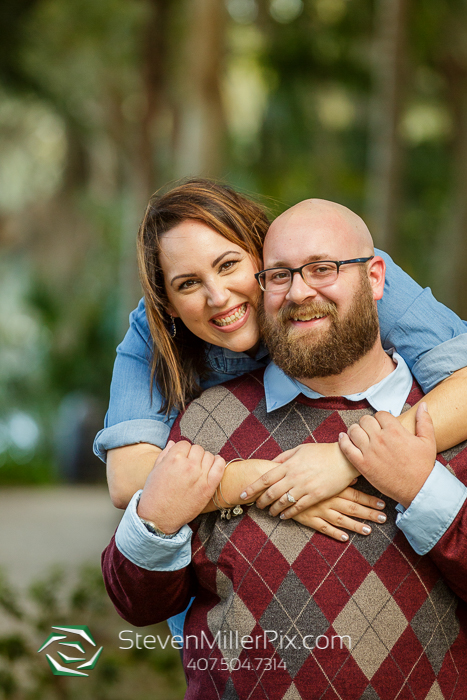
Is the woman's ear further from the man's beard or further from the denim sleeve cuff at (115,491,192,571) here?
the denim sleeve cuff at (115,491,192,571)

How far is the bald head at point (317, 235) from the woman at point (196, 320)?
16 centimetres

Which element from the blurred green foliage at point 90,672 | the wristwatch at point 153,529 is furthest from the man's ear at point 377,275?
the blurred green foliage at point 90,672

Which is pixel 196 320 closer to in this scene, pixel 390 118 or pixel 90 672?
pixel 90 672

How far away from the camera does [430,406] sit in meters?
1.81

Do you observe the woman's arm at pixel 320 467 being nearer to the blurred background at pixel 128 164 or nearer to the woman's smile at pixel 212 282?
the woman's smile at pixel 212 282

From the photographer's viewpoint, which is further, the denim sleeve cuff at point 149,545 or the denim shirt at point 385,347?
the denim shirt at point 385,347

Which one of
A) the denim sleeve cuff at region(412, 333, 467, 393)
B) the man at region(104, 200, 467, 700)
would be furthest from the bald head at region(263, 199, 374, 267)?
the denim sleeve cuff at region(412, 333, 467, 393)

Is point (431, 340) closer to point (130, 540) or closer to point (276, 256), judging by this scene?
point (276, 256)

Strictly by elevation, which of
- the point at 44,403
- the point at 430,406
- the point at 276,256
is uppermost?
the point at 276,256

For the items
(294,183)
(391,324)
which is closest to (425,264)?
(294,183)

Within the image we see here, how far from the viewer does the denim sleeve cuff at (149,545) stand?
68.4 inches

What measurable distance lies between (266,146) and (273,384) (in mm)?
13678

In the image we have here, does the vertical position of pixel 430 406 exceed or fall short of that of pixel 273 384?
it exceeds it

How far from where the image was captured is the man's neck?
1923 millimetres
